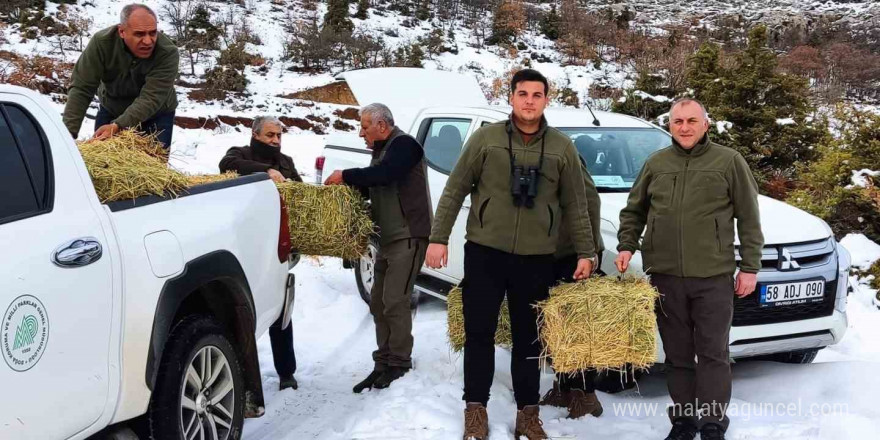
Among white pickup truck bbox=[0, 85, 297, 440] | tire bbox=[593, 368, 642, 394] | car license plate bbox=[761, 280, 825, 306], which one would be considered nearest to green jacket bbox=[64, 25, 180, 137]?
white pickup truck bbox=[0, 85, 297, 440]

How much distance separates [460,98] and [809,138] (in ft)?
22.8

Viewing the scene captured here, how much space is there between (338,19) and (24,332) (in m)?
35.3

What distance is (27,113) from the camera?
8.77ft

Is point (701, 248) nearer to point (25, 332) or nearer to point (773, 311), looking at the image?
point (773, 311)

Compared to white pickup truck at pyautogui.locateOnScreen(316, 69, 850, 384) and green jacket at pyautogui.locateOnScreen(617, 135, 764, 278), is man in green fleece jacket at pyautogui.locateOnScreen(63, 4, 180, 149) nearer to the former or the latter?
white pickup truck at pyautogui.locateOnScreen(316, 69, 850, 384)

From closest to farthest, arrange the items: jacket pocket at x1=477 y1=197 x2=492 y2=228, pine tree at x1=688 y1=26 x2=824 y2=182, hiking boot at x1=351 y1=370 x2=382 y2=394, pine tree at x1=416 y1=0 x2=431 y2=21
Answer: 1. jacket pocket at x1=477 y1=197 x2=492 y2=228
2. hiking boot at x1=351 y1=370 x2=382 y2=394
3. pine tree at x1=688 y1=26 x2=824 y2=182
4. pine tree at x1=416 y1=0 x2=431 y2=21

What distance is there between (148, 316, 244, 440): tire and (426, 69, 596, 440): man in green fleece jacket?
119 cm

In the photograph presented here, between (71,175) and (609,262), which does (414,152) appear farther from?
(71,175)

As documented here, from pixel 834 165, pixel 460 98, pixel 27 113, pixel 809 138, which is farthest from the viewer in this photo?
pixel 809 138

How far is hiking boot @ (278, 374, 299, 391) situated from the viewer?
5.00 m

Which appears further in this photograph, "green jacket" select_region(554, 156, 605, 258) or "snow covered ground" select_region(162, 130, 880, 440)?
"green jacket" select_region(554, 156, 605, 258)

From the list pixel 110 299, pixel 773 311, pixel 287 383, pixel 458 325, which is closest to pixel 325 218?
pixel 458 325

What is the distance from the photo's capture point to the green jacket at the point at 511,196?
3.79 metres

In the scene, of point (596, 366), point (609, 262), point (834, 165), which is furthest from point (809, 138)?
point (596, 366)
